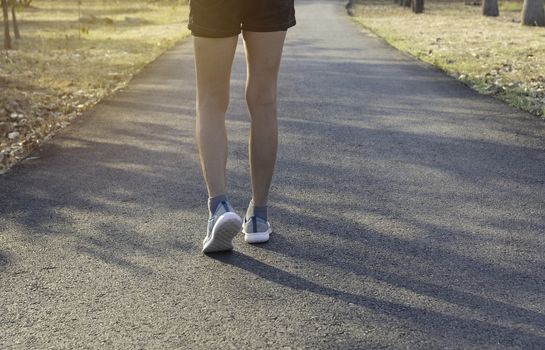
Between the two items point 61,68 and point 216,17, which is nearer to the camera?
point 216,17

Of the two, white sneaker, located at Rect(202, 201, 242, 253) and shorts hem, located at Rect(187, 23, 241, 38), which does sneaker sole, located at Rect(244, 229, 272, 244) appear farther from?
shorts hem, located at Rect(187, 23, 241, 38)

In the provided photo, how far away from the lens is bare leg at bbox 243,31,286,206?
3633mm

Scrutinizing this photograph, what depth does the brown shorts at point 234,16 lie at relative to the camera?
348 cm

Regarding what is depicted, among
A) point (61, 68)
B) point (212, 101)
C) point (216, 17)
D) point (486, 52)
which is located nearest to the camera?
point (216, 17)

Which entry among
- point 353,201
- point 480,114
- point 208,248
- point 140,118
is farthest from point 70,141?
point 480,114

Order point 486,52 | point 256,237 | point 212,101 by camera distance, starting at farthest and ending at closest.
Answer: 1. point 486,52
2. point 256,237
3. point 212,101

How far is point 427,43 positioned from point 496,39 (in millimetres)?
1628

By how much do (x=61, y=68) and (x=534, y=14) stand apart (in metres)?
13.8

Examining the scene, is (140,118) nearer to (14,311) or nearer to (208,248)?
(208,248)

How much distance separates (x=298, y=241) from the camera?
3957 millimetres

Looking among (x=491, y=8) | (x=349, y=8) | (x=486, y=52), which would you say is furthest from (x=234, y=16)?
(x=349, y=8)

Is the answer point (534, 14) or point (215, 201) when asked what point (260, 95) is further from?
point (534, 14)

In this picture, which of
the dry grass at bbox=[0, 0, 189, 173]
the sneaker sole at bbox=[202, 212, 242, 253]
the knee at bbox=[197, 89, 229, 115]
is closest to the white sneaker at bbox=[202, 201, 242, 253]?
the sneaker sole at bbox=[202, 212, 242, 253]

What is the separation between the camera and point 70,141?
21.8ft
